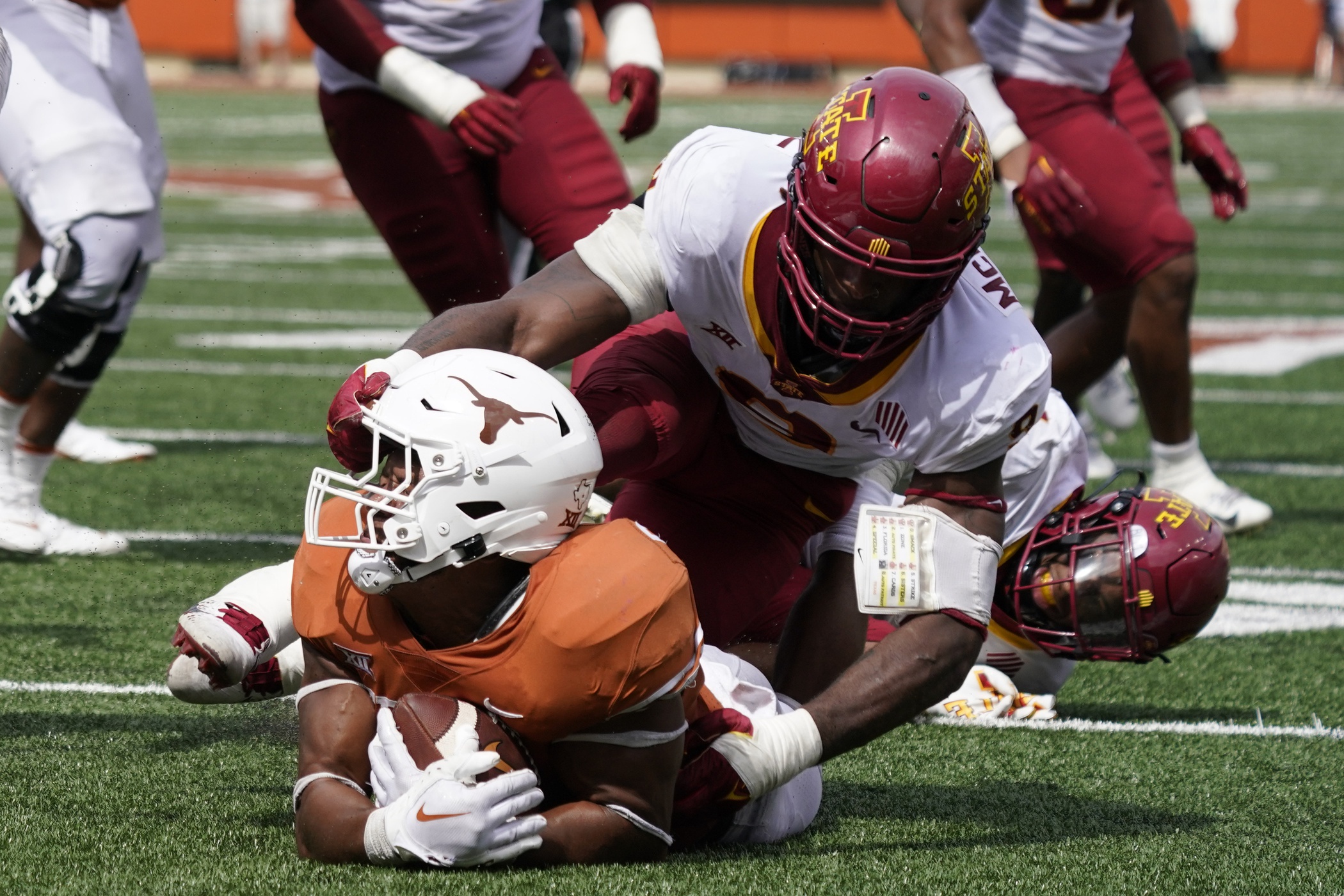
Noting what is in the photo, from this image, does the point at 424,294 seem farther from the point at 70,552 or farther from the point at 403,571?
the point at 403,571

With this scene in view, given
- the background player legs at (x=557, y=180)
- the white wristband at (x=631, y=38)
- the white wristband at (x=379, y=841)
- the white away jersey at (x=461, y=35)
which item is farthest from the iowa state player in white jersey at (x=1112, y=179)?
the white wristband at (x=379, y=841)

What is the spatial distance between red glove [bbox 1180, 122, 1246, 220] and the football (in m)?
3.27

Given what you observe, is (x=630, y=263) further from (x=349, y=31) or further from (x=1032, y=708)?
(x=349, y=31)

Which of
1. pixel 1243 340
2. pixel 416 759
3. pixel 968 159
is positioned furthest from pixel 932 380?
pixel 1243 340

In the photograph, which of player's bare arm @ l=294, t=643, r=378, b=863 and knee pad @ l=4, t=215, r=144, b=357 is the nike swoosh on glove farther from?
knee pad @ l=4, t=215, r=144, b=357

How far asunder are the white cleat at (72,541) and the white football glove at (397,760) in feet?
6.92

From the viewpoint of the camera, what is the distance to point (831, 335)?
2.71 meters

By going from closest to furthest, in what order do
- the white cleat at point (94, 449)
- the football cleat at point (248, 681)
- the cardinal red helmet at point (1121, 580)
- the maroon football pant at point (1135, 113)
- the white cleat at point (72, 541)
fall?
the football cleat at point (248, 681) < the cardinal red helmet at point (1121, 580) < the white cleat at point (72, 541) < the maroon football pant at point (1135, 113) < the white cleat at point (94, 449)

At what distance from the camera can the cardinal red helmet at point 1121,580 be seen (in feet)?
10.8

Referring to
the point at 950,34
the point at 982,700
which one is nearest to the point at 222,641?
the point at 982,700

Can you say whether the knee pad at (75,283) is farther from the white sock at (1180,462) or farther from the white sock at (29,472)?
the white sock at (1180,462)

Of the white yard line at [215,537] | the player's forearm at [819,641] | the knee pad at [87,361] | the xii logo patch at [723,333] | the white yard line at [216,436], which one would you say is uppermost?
Answer: the xii logo patch at [723,333]

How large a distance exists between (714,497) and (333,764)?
1.05 meters

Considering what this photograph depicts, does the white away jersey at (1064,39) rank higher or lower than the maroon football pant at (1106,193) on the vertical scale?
higher
